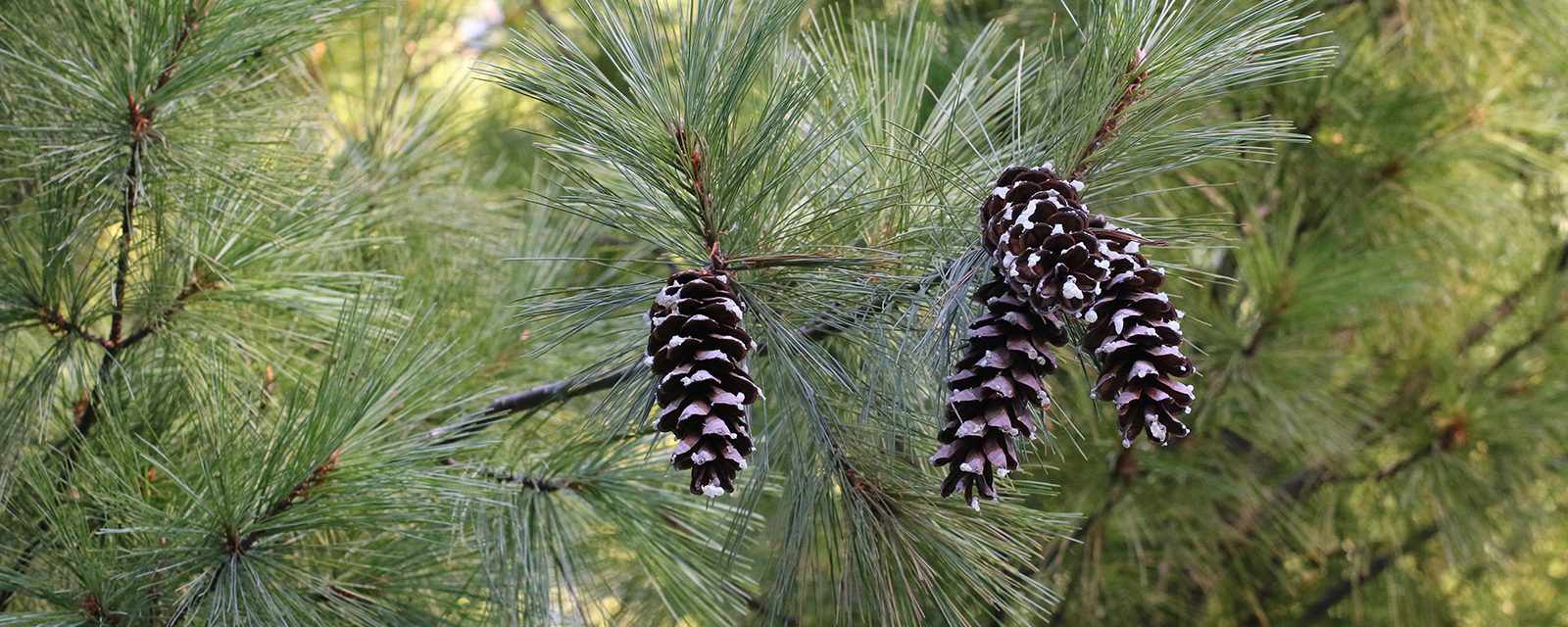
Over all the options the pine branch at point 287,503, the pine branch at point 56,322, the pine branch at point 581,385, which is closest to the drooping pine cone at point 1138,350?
the pine branch at point 581,385

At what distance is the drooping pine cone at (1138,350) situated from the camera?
585mm

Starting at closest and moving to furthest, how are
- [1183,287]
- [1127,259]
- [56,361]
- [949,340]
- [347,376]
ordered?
[1127,259] → [949,340] → [347,376] → [56,361] → [1183,287]

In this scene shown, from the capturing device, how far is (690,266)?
0.90 metres

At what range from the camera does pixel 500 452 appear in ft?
3.61

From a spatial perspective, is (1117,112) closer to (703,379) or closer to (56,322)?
(703,379)

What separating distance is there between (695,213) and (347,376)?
0.28 m

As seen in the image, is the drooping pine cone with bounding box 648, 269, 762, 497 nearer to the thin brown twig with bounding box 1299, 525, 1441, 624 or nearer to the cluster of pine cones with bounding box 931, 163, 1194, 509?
the cluster of pine cones with bounding box 931, 163, 1194, 509

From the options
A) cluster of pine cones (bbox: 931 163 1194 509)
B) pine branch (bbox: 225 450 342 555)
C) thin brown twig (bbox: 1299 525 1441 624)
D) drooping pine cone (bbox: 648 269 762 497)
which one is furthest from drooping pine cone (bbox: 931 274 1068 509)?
thin brown twig (bbox: 1299 525 1441 624)

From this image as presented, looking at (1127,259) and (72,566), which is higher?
(1127,259)

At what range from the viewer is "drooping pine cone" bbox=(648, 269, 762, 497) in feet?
2.08

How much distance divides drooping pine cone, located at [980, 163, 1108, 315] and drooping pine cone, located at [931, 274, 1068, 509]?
2cm

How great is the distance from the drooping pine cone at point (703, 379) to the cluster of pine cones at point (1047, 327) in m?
0.11

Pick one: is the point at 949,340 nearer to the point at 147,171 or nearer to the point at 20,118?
the point at 147,171

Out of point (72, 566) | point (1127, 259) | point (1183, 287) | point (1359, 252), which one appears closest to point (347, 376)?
point (72, 566)
